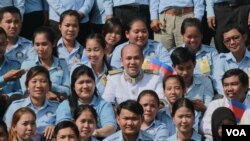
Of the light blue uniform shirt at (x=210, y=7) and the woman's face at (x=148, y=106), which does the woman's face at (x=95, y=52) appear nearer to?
the woman's face at (x=148, y=106)

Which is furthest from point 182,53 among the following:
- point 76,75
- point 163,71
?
point 76,75

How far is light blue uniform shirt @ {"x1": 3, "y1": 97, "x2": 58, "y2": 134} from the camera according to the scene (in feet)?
29.3

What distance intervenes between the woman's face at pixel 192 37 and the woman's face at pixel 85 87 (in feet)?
5.57

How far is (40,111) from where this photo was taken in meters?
9.02

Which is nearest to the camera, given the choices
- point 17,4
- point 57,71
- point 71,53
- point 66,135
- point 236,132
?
point 236,132

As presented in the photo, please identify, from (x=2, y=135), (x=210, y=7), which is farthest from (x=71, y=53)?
(x=2, y=135)

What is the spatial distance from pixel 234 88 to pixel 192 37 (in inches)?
52.0

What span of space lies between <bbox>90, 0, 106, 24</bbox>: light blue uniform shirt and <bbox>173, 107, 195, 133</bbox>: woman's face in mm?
2982

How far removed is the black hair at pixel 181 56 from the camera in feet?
31.1

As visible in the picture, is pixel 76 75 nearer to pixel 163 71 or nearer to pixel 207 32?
pixel 163 71

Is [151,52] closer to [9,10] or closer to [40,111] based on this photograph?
[9,10]

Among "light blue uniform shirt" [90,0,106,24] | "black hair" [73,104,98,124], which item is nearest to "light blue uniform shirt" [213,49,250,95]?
"light blue uniform shirt" [90,0,106,24]

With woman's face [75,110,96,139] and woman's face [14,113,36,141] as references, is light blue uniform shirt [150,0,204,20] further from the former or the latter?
woman's face [14,113,36,141]

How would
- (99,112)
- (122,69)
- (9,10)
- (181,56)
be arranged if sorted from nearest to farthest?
(99,112) < (181,56) < (122,69) < (9,10)
